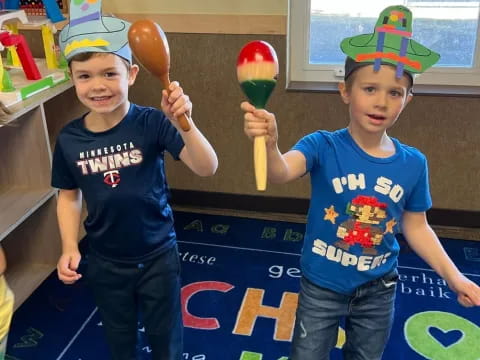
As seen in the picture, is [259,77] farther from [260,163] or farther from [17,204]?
[17,204]

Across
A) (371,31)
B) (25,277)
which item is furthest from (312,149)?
(25,277)

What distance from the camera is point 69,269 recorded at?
1.29 m

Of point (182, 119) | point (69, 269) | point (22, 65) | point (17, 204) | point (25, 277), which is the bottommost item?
point (25, 277)

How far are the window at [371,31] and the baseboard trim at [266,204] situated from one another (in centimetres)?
53

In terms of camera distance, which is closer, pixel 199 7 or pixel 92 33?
pixel 92 33

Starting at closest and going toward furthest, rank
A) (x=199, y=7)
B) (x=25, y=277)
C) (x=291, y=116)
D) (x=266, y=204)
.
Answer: (x=25, y=277), (x=199, y=7), (x=291, y=116), (x=266, y=204)

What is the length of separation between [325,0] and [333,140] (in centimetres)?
134

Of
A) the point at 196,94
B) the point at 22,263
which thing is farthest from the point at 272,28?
the point at 22,263

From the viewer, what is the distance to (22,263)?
2.26m

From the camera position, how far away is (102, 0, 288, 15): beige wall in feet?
7.37

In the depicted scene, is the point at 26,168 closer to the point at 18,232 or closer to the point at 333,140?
the point at 18,232

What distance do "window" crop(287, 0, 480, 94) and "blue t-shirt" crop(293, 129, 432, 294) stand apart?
1.20 meters

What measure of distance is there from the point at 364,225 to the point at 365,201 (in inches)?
2.1

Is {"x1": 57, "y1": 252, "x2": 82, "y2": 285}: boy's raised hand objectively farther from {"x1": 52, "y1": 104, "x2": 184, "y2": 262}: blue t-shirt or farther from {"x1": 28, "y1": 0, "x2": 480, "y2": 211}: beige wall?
{"x1": 28, "y1": 0, "x2": 480, "y2": 211}: beige wall
